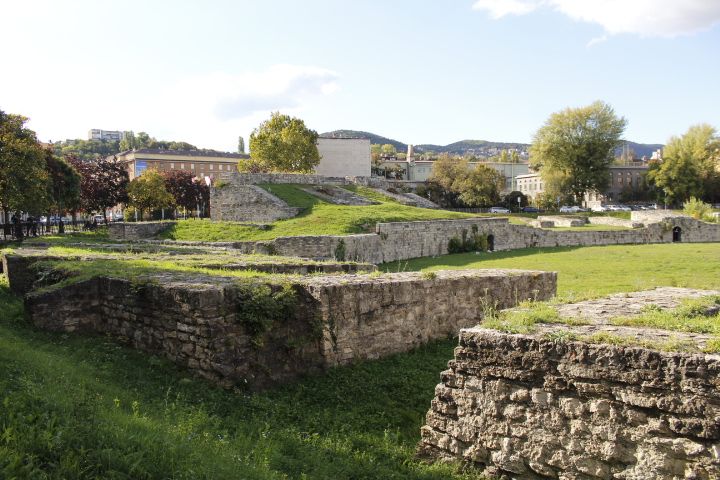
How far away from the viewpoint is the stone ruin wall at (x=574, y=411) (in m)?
4.34

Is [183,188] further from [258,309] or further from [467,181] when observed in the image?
[258,309]

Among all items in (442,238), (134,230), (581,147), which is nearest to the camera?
(134,230)

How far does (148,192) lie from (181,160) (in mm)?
67469

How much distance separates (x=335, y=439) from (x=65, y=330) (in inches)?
199

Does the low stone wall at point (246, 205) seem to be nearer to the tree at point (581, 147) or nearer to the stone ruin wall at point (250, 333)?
the stone ruin wall at point (250, 333)

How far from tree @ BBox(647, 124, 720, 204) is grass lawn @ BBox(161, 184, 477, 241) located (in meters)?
55.7

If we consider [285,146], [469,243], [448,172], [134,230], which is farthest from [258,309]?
[448,172]

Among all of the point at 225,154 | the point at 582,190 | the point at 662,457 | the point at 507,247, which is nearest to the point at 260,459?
the point at 662,457

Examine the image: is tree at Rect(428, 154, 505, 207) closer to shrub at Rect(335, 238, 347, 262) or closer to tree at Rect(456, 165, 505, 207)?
tree at Rect(456, 165, 505, 207)

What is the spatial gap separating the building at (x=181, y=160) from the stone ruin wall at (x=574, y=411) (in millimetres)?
99960

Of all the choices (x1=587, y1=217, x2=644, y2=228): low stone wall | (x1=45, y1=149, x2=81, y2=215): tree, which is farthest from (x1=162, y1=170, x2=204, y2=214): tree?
(x1=587, y1=217, x2=644, y2=228): low stone wall

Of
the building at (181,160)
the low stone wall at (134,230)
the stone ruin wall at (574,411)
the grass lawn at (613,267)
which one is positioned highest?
the building at (181,160)

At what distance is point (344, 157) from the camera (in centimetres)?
7231

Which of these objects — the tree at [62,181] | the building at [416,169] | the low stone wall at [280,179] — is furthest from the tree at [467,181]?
the tree at [62,181]
